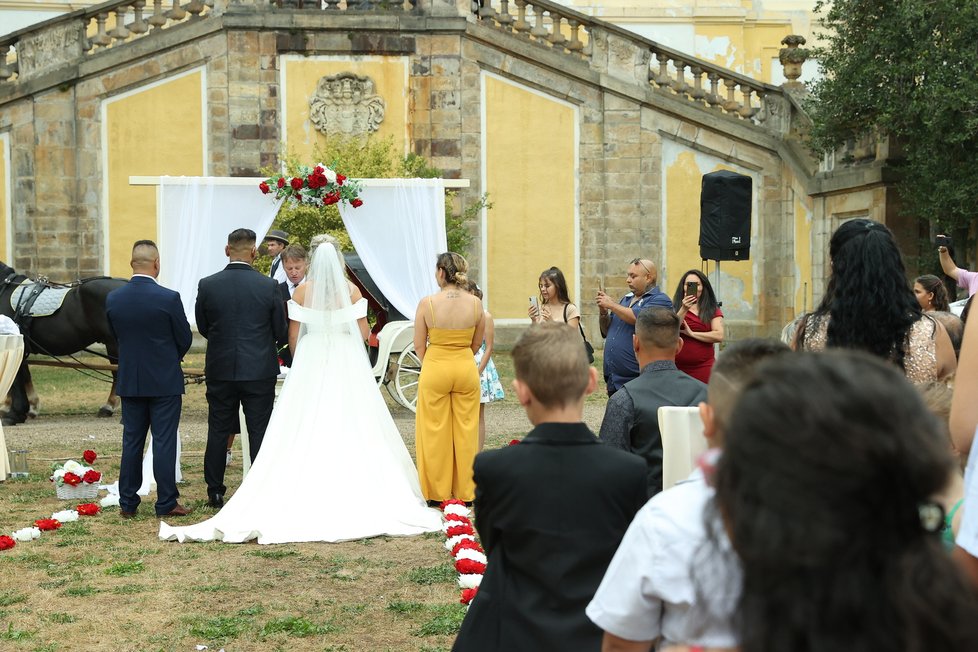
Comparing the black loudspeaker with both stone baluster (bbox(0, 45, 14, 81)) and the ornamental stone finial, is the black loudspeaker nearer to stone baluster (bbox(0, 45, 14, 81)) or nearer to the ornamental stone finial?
A: the ornamental stone finial

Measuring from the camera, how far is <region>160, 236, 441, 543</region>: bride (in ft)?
25.6

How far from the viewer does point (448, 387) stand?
859 centimetres

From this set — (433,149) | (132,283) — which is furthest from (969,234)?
(132,283)

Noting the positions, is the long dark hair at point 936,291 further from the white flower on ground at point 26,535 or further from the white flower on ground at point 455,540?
the white flower on ground at point 26,535

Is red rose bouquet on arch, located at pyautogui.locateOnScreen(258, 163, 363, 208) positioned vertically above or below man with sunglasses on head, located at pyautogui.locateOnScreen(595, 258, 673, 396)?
above

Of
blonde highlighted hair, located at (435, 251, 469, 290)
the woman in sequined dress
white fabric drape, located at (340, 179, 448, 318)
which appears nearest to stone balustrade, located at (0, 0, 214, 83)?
white fabric drape, located at (340, 179, 448, 318)

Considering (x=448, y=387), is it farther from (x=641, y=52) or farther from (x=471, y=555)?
(x=641, y=52)

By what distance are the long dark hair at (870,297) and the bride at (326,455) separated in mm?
4308

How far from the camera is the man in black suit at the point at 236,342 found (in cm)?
856

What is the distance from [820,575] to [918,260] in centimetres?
1766

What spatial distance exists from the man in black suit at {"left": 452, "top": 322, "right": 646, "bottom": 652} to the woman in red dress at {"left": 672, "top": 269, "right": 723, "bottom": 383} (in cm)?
499

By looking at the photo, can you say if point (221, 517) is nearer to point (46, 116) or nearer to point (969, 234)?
point (969, 234)

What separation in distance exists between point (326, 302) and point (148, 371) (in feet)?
4.48

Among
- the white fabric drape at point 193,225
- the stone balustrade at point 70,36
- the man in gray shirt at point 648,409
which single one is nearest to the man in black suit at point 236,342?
the white fabric drape at point 193,225
